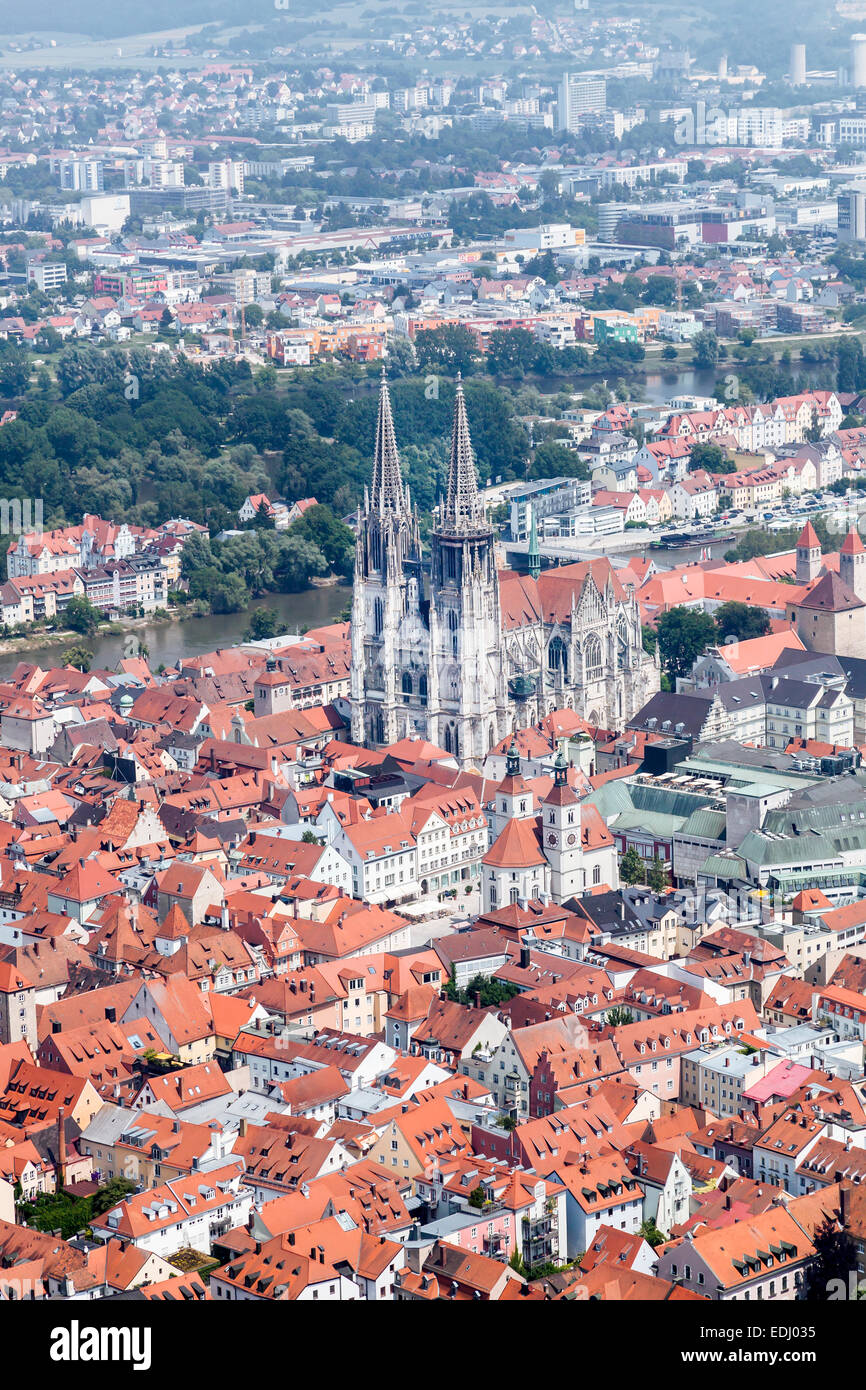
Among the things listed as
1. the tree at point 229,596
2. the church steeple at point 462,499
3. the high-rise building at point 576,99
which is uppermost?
the high-rise building at point 576,99

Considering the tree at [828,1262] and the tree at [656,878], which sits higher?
the tree at [828,1262]

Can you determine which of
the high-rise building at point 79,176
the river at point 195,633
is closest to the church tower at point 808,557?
the river at point 195,633

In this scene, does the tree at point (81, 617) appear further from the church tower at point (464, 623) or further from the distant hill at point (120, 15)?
the distant hill at point (120, 15)

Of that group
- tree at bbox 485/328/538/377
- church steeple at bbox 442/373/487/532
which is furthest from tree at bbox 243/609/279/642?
tree at bbox 485/328/538/377

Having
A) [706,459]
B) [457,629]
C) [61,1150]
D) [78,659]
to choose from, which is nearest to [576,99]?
[706,459]

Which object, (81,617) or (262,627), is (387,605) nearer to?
(262,627)

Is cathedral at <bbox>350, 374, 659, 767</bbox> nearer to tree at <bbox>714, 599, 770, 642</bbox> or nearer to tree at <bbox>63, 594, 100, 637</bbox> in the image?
tree at <bbox>714, 599, 770, 642</bbox>
